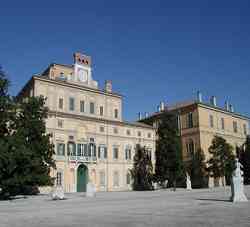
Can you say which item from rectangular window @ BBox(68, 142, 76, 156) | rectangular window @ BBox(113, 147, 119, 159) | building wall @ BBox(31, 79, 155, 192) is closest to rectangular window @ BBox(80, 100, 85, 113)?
building wall @ BBox(31, 79, 155, 192)

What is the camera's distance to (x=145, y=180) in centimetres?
4950

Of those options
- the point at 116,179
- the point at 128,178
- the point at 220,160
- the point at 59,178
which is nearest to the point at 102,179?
the point at 116,179

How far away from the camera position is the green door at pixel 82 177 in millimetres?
45281

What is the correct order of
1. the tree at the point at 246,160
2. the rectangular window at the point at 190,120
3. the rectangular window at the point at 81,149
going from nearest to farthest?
the rectangular window at the point at 81,149 → the tree at the point at 246,160 → the rectangular window at the point at 190,120

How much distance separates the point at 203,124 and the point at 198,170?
7.99 m

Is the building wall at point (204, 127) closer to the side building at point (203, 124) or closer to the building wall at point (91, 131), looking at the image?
the side building at point (203, 124)

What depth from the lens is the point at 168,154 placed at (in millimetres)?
46312

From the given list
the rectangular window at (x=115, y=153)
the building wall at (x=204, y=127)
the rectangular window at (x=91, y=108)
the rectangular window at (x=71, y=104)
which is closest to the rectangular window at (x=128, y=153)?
the rectangular window at (x=115, y=153)

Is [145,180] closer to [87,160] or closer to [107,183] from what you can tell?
[107,183]

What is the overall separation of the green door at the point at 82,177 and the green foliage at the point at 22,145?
36.9ft

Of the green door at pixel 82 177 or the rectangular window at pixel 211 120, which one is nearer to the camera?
the green door at pixel 82 177

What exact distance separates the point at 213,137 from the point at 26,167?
36259 mm

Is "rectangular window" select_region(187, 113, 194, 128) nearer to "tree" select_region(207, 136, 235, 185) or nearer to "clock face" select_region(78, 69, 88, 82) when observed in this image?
"tree" select_region(207, 136, 235, 185)

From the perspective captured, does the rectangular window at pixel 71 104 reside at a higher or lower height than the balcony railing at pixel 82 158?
higher
